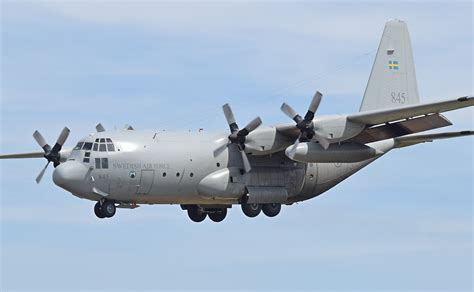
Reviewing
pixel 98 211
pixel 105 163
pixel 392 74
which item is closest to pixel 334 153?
pixel 392 74

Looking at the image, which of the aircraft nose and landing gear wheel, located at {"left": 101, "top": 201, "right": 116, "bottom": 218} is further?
landing gear wheel, located at {"left": 101, "top": 201, "right": 116, "bottom": 218}

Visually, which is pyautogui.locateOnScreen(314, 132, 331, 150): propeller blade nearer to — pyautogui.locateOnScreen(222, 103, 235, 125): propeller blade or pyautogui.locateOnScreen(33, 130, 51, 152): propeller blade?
pyautogui.locateOnScreen(222, 103, 235, 125): propeller blade

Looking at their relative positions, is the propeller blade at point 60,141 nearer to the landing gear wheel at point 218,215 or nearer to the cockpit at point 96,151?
the cockpit at point 96,151

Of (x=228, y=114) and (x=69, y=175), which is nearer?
(x=69, y=175)

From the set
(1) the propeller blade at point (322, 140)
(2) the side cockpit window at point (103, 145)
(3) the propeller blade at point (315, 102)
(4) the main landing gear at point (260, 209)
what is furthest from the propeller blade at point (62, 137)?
Result: (1) the propeller blade at point (322, 140)

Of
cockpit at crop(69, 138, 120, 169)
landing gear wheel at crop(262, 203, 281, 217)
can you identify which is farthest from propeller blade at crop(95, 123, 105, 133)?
landing gear wheel at crop(262, 203, 281, 217)

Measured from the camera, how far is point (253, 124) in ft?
118

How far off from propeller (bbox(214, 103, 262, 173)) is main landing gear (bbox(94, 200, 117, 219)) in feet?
13.2

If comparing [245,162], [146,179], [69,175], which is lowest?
[146,179]

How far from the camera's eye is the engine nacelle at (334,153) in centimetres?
3466

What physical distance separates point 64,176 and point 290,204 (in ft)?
29.2

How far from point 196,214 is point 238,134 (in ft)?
13.9

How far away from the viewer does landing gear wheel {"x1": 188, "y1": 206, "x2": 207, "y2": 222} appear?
3875cm

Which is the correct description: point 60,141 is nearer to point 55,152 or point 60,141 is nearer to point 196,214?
point 55,152
